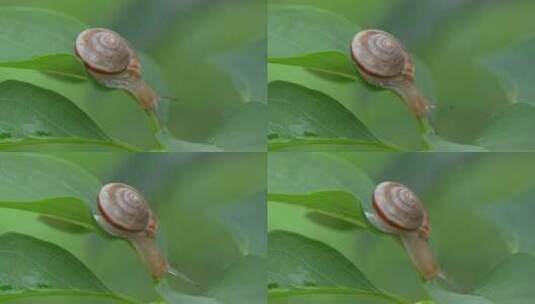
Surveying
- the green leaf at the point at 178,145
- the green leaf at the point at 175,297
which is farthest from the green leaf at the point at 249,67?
the green leaf at the point at 175,297

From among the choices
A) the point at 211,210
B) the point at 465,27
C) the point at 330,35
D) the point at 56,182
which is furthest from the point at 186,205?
the point at 465,27

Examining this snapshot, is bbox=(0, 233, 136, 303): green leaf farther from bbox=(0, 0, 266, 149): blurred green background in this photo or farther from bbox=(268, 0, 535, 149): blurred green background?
bbox=(268, 0, 535, 149): blurred green background

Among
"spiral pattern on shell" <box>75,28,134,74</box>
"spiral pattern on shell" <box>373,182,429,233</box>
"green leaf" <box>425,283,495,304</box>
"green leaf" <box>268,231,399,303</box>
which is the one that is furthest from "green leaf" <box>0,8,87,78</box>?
"green leaf" <box>425,283,495,304</box>

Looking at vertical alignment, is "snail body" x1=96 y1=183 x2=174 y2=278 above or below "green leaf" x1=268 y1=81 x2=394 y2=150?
below

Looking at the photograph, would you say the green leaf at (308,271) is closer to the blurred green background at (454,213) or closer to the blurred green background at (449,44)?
the blurred green background at (454,213)

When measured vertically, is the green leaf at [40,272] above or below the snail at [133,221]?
below
